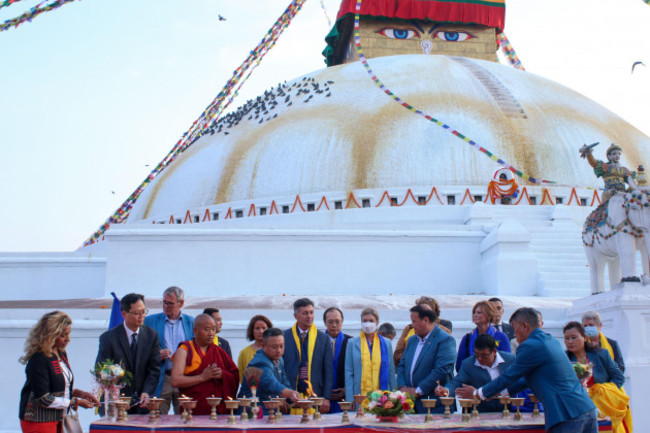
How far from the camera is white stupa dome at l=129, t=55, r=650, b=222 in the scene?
15.0 metres

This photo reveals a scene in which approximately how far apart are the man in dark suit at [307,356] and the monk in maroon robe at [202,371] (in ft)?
1.53

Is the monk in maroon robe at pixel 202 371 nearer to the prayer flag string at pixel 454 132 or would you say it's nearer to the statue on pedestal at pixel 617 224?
the statue on pedestal at pixel 617 224

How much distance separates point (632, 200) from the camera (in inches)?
286

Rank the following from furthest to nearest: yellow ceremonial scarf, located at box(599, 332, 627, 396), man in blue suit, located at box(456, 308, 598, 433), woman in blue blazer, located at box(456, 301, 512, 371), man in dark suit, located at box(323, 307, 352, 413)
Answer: man in dark suit, located at box(323, 307, 352, 413) → yellow ceremonial scarf, located at box(599, 332, 627, 396) → woman in blue blazer, located at box(456, 301, 512, 371) → man in blue suit, located at box(456, 308, 598, 433)

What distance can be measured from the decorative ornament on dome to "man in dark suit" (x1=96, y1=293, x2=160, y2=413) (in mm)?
20420

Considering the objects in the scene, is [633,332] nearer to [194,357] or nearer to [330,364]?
[330,364]

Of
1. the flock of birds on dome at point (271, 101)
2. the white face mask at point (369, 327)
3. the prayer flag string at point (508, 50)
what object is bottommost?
the white face mask at point (369, 327)

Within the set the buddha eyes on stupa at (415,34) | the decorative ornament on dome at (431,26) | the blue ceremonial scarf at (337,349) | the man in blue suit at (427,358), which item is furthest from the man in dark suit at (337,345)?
the buddha eyes on stupa at (415,34)

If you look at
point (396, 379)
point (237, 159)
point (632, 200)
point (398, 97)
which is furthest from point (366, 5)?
point (396, 379)

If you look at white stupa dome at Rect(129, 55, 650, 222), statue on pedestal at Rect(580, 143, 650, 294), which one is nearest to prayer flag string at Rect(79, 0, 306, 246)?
white stupa dome at Rect(129, 55, 650, 222)

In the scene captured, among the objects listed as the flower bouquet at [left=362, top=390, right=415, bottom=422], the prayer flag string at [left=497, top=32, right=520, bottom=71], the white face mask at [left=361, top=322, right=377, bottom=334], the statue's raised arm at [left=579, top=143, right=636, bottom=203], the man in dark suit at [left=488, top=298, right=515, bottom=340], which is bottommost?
the flower bouquet at [left=362, top=390, right=415, bottom=422]

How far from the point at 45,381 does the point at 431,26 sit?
22316 mm

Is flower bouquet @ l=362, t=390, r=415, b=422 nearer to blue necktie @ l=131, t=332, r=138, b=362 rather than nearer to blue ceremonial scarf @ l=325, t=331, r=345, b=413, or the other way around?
blue ceremonial scarf @ l=325, t=331, r=345, b=413

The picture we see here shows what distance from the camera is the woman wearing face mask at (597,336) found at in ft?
15.4
